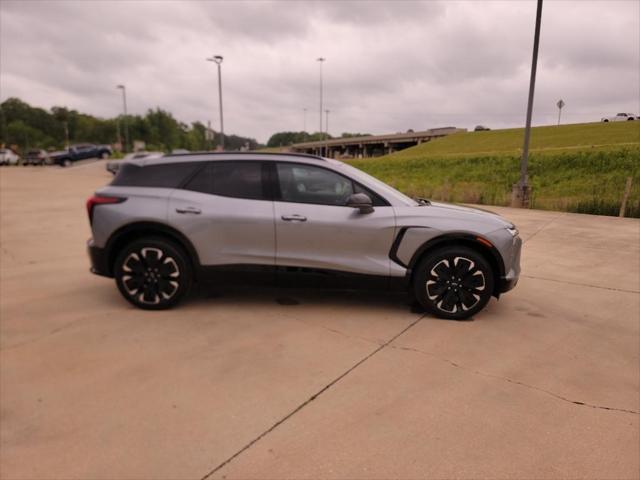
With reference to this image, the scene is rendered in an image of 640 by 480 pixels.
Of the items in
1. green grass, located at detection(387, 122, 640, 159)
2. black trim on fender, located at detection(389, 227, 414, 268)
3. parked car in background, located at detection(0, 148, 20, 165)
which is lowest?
black trim on fender, located at detection(389, 227, 414, 268)

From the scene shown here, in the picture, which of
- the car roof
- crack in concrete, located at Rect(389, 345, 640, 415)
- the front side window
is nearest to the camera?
crack in concrete, located at Rect(389, 345, 640, 415)

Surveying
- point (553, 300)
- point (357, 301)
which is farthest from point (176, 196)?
point (553, 300)

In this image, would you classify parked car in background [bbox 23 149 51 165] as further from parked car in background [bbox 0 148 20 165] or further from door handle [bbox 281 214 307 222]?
door handle [bbox 281 214 307 222]

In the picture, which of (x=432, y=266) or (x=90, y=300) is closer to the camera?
(x=432, y=266)

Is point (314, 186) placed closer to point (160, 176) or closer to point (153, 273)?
point (160, 176)

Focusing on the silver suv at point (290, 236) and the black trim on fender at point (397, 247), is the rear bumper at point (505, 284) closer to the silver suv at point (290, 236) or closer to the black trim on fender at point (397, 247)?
the silver suv at point (290, 236)

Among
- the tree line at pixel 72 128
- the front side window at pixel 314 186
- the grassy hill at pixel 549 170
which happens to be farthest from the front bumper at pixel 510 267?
the tree line at pixel 72 128

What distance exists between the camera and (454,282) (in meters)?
4.02

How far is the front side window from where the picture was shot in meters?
4.12

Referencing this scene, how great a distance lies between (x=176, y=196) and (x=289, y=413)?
2558 millimetres

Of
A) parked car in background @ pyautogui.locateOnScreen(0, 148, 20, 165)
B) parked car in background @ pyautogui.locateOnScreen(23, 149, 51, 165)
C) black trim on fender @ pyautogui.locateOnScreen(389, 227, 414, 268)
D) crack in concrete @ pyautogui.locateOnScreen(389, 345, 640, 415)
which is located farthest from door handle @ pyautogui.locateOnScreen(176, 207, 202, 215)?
parked car in background @ pyautogui.locateOnScreen(0, 148, 20, 165)

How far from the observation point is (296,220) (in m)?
4.02

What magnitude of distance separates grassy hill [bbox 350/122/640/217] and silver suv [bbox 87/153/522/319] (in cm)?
1092

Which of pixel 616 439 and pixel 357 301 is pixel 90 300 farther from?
pixel 616 439
